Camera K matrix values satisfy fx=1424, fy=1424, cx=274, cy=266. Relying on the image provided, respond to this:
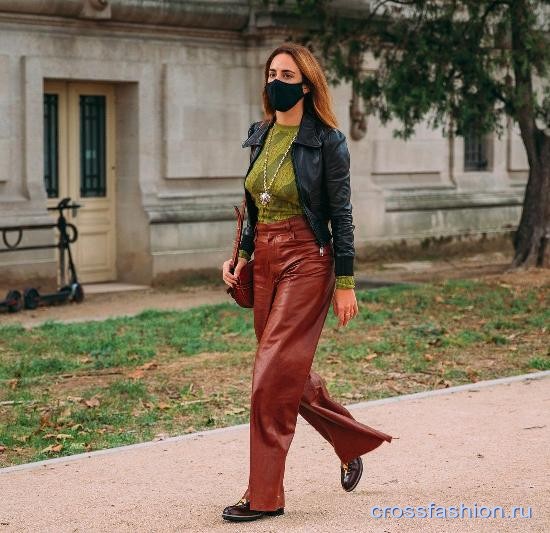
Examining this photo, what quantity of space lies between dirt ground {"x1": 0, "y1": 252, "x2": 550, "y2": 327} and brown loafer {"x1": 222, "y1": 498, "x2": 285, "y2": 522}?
8.63 meters

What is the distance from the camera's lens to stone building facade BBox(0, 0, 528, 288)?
17047 millimetres

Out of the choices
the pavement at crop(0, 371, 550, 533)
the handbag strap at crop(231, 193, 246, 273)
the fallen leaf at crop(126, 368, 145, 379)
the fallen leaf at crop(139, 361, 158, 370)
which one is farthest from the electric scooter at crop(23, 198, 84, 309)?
the handbag strap at crop(231, 193, 246, 273)

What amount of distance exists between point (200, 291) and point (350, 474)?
11.1 m

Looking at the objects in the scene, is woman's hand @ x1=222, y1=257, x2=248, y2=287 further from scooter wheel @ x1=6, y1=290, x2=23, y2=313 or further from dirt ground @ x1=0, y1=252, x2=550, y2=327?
scooter wheel @ x1=6, y1=290, x2=23, y2=313

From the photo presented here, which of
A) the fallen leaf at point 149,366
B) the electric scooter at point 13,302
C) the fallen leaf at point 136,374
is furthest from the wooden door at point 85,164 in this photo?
the fallen leaf at point 136,374

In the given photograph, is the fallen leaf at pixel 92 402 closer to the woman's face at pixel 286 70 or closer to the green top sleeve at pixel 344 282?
the green top sleeve at pixel 344 282

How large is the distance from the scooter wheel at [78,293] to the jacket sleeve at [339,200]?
1034 cm

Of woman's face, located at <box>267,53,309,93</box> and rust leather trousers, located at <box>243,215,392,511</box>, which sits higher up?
woman's face, located at <box>267,53,309,93</box>

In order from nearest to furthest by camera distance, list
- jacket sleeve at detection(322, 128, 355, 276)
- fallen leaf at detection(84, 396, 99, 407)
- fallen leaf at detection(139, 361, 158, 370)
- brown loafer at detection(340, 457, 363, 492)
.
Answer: jacket sleeve at detection(322, 128, 355, 276), brown loafer at detection(340, 457, 363, 492), fallen leaf at detection(84, 396, 99, 407), fallen leaf at detection(139, 361, 158, 370)

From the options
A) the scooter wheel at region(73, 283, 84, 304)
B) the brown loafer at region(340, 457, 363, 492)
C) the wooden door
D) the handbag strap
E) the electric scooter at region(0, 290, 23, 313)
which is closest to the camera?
the handbag strap

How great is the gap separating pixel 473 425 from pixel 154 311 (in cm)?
677

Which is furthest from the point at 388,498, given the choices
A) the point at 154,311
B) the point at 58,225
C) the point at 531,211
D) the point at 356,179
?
the point at 356,179

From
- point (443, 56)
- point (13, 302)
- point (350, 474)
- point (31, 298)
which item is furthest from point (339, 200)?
point (443, 56)

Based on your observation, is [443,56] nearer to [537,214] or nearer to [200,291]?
[537,214]
